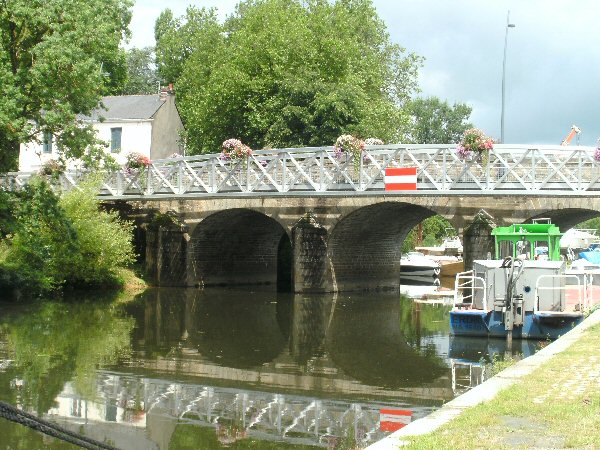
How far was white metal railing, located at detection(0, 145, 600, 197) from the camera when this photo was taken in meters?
29.5

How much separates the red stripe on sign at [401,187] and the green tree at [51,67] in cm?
1056

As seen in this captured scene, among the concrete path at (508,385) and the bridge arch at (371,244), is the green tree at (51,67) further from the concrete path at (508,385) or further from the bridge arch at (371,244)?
the concrete path at (508,385)

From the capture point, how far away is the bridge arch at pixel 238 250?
123 ft

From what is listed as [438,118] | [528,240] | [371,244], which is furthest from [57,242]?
[438,118]

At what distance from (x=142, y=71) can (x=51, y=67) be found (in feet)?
219

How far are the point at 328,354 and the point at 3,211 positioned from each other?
10.2 meters

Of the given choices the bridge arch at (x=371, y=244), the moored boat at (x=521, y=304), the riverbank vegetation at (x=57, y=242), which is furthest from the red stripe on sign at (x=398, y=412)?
the bridge arch at (x=371, y=244)

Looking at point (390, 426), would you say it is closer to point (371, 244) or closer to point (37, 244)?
point (37, 244)

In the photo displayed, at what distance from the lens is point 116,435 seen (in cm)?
1185

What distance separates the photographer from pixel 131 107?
51469 millimetres

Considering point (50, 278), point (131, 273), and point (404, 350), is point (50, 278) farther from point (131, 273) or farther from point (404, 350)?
point (404, 350)

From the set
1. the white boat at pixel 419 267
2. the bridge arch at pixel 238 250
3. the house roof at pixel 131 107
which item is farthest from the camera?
the house roof at pixel 131 107

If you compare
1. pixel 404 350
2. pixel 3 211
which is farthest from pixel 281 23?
pixel 404 350

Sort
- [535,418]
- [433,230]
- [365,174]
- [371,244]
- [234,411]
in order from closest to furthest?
[535,418], [234,411], [365,174], [371,244], [433,230]
